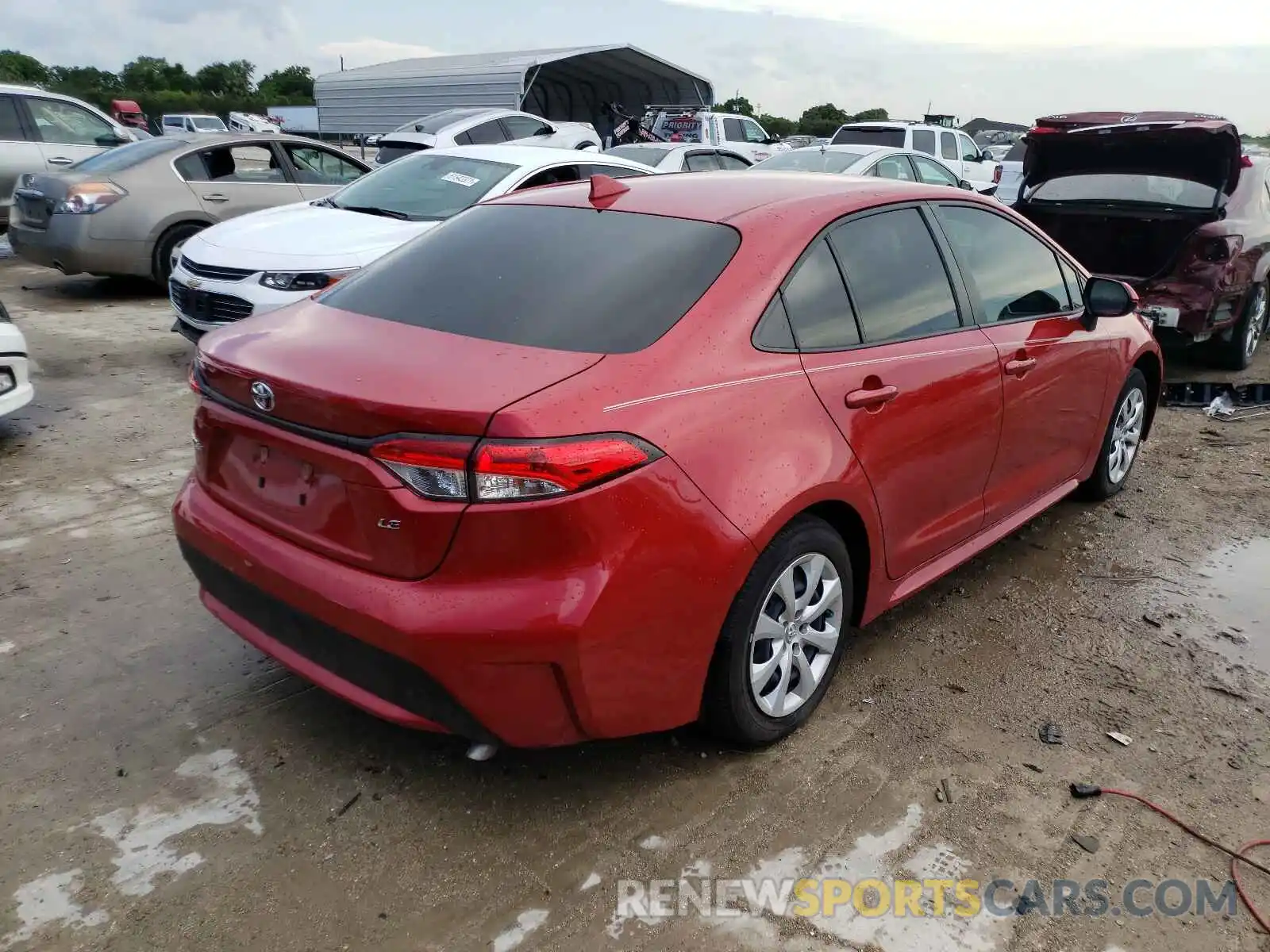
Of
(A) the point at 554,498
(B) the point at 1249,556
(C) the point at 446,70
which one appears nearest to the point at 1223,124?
(B) the point at 1249,556

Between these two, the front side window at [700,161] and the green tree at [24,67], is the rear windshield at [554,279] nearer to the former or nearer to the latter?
the front side window at [700,161]

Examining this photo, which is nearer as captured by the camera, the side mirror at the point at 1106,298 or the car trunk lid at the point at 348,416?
the car trunk lid at the point at 348,416

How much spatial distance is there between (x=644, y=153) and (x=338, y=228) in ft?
24.2

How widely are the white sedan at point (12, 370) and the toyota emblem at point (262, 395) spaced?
352 cm

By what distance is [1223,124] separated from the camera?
6.73 meters

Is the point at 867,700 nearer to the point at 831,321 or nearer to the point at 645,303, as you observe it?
the point at 831,321

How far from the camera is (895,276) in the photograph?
3.29 meters

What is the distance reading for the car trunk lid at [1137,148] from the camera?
22.6ft

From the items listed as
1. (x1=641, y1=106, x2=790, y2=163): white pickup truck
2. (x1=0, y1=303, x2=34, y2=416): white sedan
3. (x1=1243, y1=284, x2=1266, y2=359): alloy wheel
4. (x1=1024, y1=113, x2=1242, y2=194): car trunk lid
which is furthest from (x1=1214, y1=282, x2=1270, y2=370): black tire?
(x1=641, y1=106, x2=790, y2=163): white pickup truck

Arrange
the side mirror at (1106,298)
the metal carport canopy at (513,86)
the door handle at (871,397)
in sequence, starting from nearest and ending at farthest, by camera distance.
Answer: the door handle at (871,397) < the side mirror at (1106,298) < the metal carport canopy at (513,86)

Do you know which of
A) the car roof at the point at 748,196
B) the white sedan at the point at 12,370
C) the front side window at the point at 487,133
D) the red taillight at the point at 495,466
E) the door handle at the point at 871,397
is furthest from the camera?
the front side window at the point at 487,133

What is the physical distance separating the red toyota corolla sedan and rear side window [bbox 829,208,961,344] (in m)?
0.01

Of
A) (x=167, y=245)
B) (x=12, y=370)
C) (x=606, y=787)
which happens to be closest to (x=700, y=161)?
(x=167, y=245)

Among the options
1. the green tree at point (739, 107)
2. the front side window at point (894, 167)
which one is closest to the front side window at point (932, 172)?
the front side window at point (894, 167)
